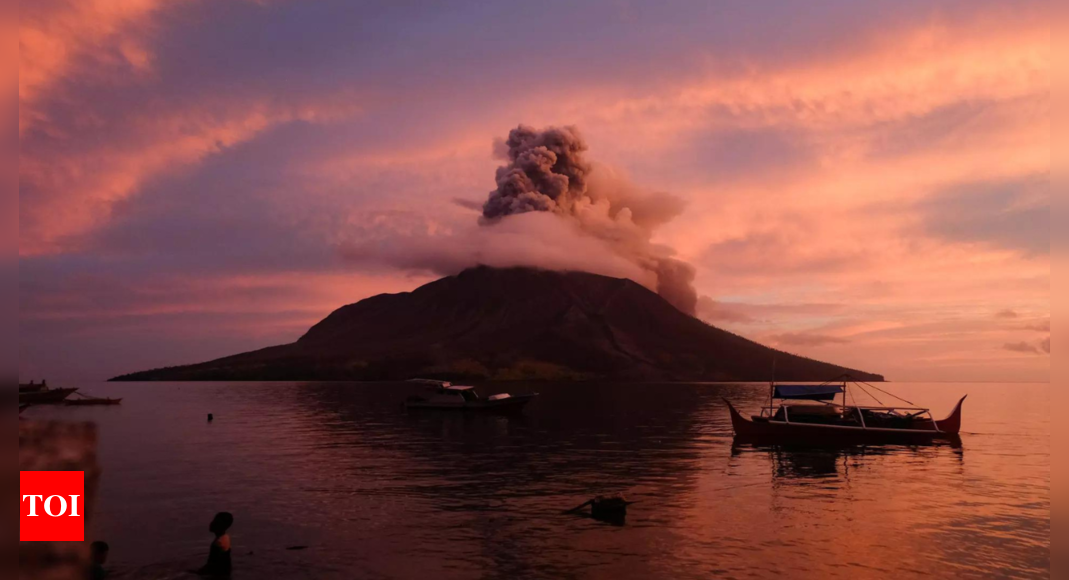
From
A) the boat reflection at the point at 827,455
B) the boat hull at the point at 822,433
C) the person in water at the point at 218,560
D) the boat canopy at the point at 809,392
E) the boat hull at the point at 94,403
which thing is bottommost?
the boat hull at the point at 94,403

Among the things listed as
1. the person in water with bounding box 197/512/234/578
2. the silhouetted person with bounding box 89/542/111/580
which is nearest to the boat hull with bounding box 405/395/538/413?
the person in water with bounding box 197/512/234/578

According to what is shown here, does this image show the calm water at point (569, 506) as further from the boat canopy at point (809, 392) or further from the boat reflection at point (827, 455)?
the boat canopy at point (809, 392)

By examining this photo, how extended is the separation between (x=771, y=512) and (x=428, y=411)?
75302 millimetres

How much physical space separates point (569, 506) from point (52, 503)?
24396mm

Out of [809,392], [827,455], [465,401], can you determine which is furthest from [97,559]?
[465,401]

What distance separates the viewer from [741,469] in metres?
46.4

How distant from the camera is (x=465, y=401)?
97.0 meters

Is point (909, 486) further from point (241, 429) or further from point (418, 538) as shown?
point (241, 429)

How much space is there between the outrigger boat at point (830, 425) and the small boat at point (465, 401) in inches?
1414

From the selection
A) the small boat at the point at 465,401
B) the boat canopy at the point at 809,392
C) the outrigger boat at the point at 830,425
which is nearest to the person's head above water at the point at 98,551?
the outrigger boat at the point at 830,425

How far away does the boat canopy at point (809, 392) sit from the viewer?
65.8 metres

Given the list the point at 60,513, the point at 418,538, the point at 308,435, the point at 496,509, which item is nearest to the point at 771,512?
the point at 496,509

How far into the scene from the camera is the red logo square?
944 cm

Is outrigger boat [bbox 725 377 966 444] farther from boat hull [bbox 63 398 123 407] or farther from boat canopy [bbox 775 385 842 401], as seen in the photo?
boat hull [bbox 63 398 123 407]
